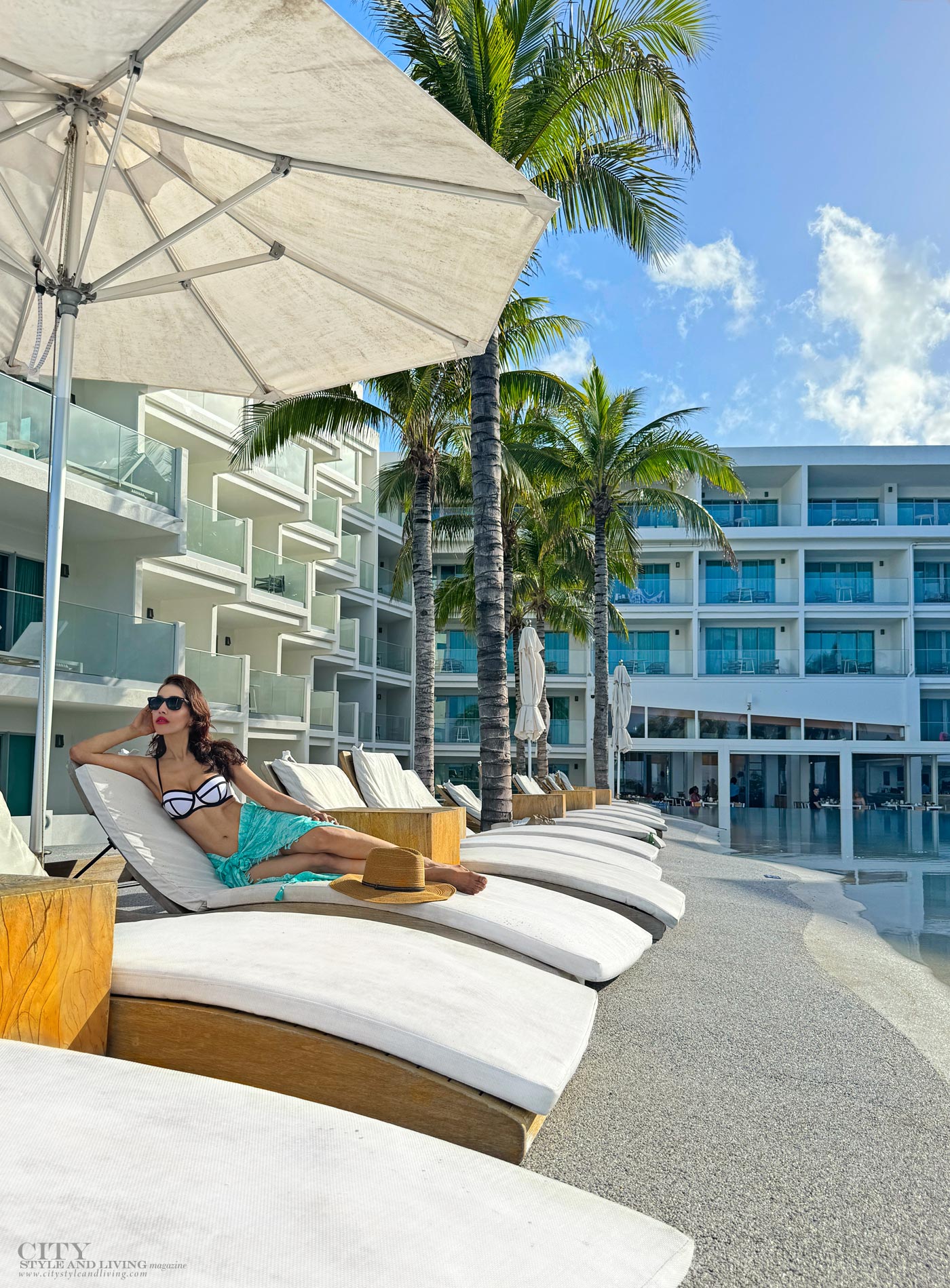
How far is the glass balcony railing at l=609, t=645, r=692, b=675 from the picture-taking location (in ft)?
134

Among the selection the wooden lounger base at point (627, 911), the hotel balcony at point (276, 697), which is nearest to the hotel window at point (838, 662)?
the hotel balcony at point (276, 697)

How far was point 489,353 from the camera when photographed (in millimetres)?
10625

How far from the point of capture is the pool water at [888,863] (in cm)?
846

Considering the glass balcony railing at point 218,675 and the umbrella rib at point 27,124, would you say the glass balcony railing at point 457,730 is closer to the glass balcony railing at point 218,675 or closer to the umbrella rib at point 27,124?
the glass balcony railing at point 218,675

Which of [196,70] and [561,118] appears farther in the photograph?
[561,118]

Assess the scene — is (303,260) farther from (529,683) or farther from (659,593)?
(659,593)

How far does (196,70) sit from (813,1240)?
4.36 m

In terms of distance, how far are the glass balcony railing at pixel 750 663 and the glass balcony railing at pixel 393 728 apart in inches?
484

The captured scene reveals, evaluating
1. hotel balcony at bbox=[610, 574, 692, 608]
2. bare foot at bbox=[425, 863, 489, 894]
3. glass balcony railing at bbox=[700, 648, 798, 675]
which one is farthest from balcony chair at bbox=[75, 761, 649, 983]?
hotel balcony at bbox=[610, 574, 692, 608]

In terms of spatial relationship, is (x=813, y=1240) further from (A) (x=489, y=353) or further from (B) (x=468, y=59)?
(B) (x=468, y=59)

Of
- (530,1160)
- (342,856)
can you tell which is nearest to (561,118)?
(342,856)

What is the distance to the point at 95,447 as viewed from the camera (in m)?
16.8

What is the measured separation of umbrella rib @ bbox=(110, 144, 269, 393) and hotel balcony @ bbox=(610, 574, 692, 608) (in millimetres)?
37041

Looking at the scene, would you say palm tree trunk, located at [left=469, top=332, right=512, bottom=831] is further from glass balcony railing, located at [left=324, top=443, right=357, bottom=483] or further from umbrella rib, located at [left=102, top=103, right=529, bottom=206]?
glass balcony railing, located at [left=324, top=443, right=357, bottom=483]
